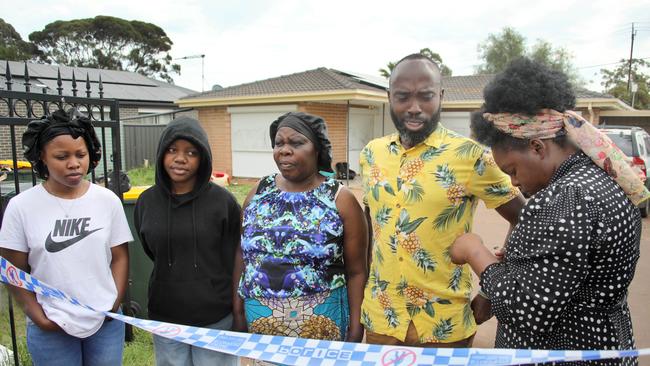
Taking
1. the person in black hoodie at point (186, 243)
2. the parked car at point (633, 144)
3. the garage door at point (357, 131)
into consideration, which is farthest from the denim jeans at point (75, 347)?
the garage door at point (357, 131)

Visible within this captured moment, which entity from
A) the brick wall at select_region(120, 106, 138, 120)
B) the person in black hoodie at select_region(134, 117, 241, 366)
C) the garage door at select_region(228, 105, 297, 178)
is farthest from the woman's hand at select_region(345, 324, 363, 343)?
the brick wall at select_region(120, 106, 138, 120)

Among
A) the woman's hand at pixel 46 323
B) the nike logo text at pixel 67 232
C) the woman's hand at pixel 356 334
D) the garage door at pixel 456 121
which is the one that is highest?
the garage door at pixel 456 121

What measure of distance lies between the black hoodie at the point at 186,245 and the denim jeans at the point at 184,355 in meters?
0.12

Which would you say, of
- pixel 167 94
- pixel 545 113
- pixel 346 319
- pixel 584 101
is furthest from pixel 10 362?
pixel 167 94

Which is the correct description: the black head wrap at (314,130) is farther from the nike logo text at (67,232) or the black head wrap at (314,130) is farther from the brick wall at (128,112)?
the brick wall at (128,112)

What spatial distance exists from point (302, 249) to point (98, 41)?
51.6 metres

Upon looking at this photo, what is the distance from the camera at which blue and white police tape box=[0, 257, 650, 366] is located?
4.86ft

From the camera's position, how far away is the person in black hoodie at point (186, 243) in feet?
7.95

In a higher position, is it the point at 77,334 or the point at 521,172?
the point at 521,172

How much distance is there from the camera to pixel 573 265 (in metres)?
1.39

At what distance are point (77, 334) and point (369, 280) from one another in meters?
1.50

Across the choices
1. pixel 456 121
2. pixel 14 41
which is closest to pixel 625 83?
pixel 456 121

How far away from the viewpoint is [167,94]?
2375 centimetres

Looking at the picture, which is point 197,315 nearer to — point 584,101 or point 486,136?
point 486,136
